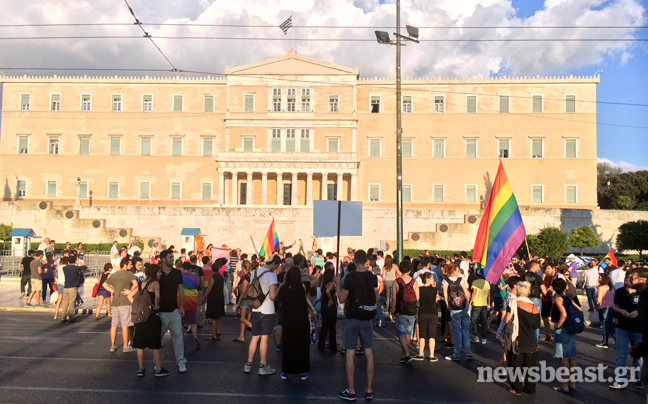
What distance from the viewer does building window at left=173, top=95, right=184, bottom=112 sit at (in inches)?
1935

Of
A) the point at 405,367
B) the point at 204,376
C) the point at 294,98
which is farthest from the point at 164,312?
the point at 294,98

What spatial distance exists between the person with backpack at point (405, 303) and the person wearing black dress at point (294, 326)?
72.5 inches

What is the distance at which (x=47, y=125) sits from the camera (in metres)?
49.2

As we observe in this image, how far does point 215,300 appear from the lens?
11.4m

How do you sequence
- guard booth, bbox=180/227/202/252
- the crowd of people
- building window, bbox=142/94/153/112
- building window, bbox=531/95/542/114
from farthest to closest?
building window, bbox=142/94/153/112, building window, bbox=531/95/542/114, guard booth, bbox=180/227/202/252, the crowd of people

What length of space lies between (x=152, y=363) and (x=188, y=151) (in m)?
41.4

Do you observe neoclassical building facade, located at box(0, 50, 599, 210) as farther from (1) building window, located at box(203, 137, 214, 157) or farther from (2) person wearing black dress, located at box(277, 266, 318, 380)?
(2) person wearing black dress, located at box(277, 266, 318, 380)

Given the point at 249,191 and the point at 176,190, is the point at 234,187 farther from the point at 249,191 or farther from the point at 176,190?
Result: the point at 176,190

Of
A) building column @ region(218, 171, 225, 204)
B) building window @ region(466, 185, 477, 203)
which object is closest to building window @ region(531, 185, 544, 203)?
building window @ region(466, 185, 477, 203)

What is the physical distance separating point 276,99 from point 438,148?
572 inches

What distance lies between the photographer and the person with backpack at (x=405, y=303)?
909 centimetres

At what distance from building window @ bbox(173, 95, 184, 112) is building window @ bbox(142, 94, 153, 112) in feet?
6.68

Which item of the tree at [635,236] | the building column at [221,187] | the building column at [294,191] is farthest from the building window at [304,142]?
the tree at [635,236]

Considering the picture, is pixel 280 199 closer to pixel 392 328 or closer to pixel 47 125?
pixel 47 125
